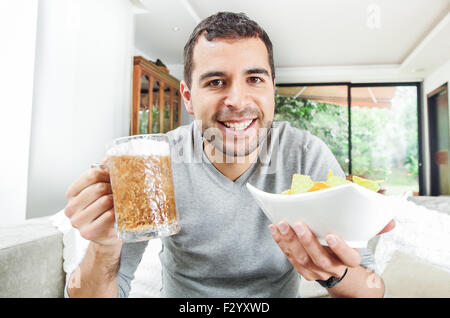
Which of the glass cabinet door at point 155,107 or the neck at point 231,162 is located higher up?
the glass cabinet door at point 155,107

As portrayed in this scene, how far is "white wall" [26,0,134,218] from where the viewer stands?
116cm

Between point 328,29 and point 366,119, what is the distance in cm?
127

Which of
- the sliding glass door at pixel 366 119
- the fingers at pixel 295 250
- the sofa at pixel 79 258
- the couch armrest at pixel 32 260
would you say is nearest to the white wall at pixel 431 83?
the sliding glass door at pixel 366 119

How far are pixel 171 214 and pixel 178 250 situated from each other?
310 mm

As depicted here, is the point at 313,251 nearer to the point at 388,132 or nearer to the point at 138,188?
the point at 138,188

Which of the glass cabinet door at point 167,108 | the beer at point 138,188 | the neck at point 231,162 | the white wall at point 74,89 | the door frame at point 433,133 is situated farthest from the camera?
the glass cabinet door at point 167,108

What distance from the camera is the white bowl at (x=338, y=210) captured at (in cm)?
30

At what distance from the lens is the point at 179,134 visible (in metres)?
0.86

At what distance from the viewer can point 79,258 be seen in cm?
80

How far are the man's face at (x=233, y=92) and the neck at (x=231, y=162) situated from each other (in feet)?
0.05

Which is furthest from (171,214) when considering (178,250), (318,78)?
(318,78)

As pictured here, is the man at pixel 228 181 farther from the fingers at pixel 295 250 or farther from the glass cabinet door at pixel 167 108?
the glass cabinet door at pixel 167 108

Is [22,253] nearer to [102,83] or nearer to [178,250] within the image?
[178,250]

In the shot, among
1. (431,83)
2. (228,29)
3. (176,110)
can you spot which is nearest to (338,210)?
(228,29)
